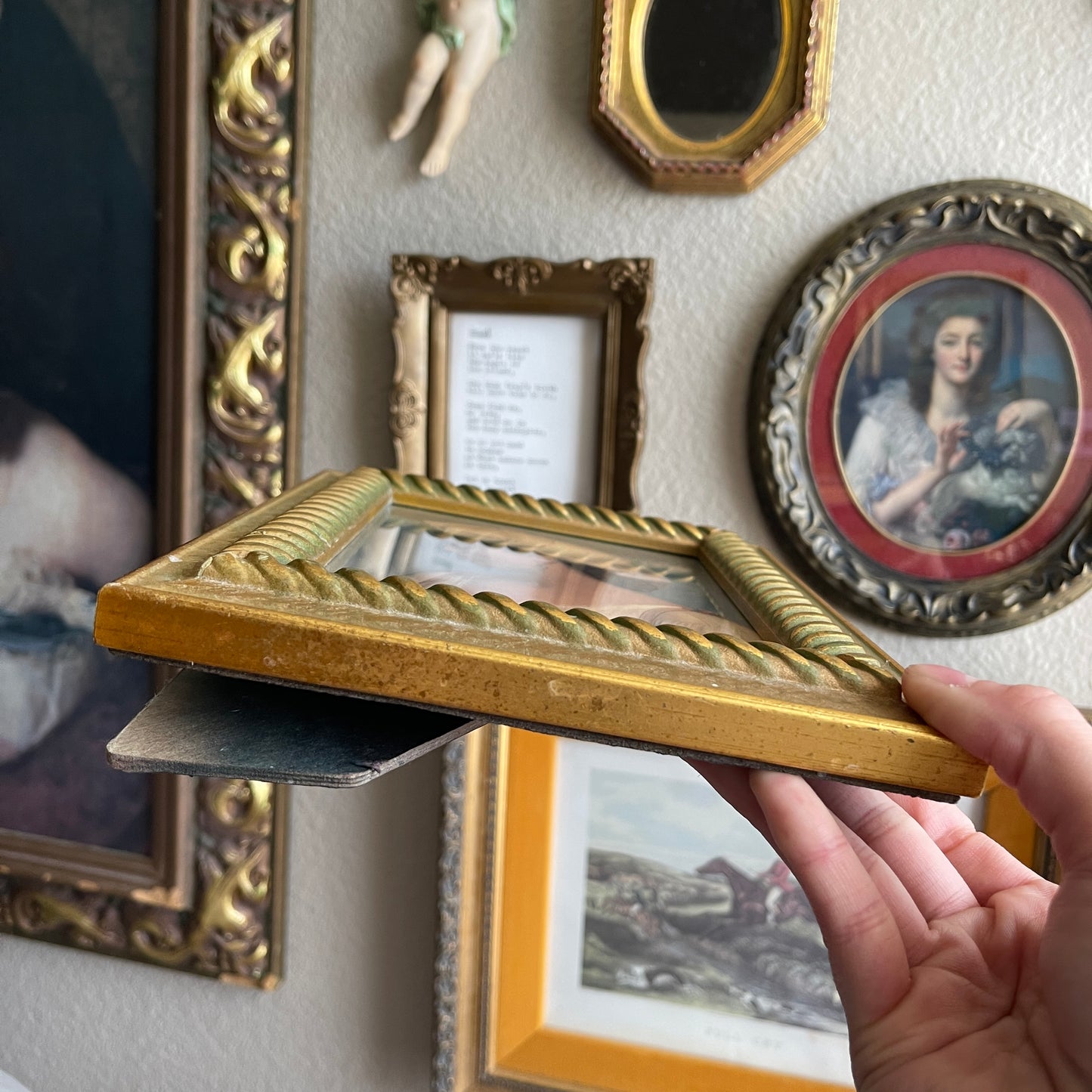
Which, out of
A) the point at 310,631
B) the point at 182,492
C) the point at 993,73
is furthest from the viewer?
the point at 182,492

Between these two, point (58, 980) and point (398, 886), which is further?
point (58, 980)

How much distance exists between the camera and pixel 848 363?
597mm

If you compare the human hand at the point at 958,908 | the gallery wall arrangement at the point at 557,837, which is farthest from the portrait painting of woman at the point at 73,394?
the human hand at the point at 958,908

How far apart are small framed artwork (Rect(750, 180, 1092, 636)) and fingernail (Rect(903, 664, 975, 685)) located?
1.16 ft

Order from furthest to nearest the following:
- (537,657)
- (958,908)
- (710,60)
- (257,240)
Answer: (257,240) < (710,60) < (958,908) < (537,657)


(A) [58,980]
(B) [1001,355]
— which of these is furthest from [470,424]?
(A) [58,980]

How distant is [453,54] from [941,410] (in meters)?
0.45

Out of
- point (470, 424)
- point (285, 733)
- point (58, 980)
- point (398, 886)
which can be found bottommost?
point (58, 980)

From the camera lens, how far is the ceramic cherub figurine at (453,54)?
0.59 m

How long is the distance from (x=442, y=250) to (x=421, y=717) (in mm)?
480

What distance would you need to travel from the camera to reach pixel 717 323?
63cm

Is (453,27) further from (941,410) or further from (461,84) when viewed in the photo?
(941,410)

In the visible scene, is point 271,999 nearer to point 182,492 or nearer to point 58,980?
point 58,980

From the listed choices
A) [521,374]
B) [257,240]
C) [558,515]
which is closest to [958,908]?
[558,515]
